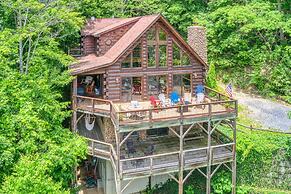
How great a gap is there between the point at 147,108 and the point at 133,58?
338 centimetres

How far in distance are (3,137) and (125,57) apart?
844cm

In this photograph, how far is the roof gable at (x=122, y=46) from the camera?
899 inches

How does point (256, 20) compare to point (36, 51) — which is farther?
point (256, 20)

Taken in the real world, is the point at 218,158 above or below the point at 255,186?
above

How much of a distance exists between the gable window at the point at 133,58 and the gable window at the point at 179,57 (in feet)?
7.87

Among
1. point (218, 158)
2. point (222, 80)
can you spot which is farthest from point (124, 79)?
point (222, 80)

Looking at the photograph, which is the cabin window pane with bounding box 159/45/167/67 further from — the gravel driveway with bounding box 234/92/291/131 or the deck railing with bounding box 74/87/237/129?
the gravel driveway with bounding box 234/92/291/131

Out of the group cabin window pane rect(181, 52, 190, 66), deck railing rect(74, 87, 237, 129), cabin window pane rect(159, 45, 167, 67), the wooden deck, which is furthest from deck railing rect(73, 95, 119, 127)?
cabin window pane rect(181, 52, 190, 66)

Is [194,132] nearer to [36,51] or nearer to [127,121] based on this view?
[127,121]

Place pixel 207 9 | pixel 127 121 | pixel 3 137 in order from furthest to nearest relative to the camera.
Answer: pixel 207 9, pixel 127 121, pixel 3 137

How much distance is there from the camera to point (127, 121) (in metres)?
20.4

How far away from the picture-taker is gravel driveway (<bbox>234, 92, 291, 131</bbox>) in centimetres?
2733

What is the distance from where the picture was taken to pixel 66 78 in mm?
22281

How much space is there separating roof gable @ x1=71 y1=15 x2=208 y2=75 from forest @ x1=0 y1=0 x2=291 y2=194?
1.17 m
